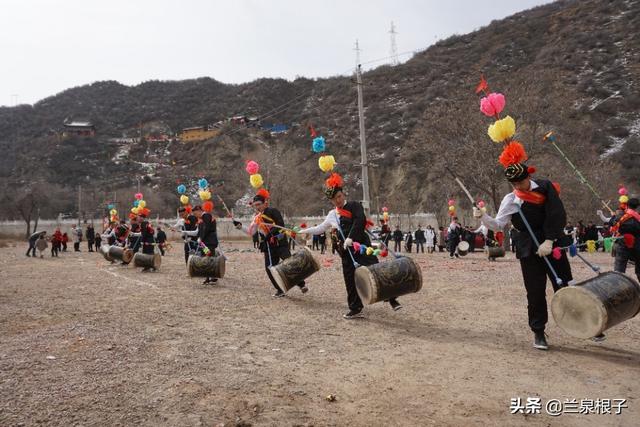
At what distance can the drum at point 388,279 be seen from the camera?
20.9ft

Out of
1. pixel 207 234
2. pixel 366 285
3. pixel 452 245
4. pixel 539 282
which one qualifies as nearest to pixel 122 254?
pixel 207 234

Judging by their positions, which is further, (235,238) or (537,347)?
(235,238)

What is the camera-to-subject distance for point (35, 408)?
3762mm

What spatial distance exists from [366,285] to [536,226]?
87.4 inches

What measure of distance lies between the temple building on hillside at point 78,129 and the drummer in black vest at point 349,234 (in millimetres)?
105127

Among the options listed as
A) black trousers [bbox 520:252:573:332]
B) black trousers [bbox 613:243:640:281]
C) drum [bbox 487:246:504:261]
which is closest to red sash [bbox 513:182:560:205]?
black trousers [bbox 520:252:573:332]

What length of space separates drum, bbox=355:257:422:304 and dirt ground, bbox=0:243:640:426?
1.56ft

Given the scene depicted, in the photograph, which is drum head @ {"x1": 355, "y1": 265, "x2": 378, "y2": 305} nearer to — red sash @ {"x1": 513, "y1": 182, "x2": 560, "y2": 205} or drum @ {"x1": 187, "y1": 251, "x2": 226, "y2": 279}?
red sash @ {"x1": 513, "y1": 182, "x2": 560, "y2": 205}

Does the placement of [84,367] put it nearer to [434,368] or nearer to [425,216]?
[434,368]

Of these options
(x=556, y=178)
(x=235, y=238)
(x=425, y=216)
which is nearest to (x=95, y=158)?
(x=235, y=238)

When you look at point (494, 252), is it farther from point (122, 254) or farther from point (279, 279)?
point (122, 254)

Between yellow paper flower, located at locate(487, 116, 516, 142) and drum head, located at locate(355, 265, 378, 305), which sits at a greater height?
yellow paper flower, located at locate(487, 116, 516, 142)

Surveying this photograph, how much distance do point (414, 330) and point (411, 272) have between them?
0.76m

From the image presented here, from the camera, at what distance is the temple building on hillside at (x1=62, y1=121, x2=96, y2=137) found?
100 metres
